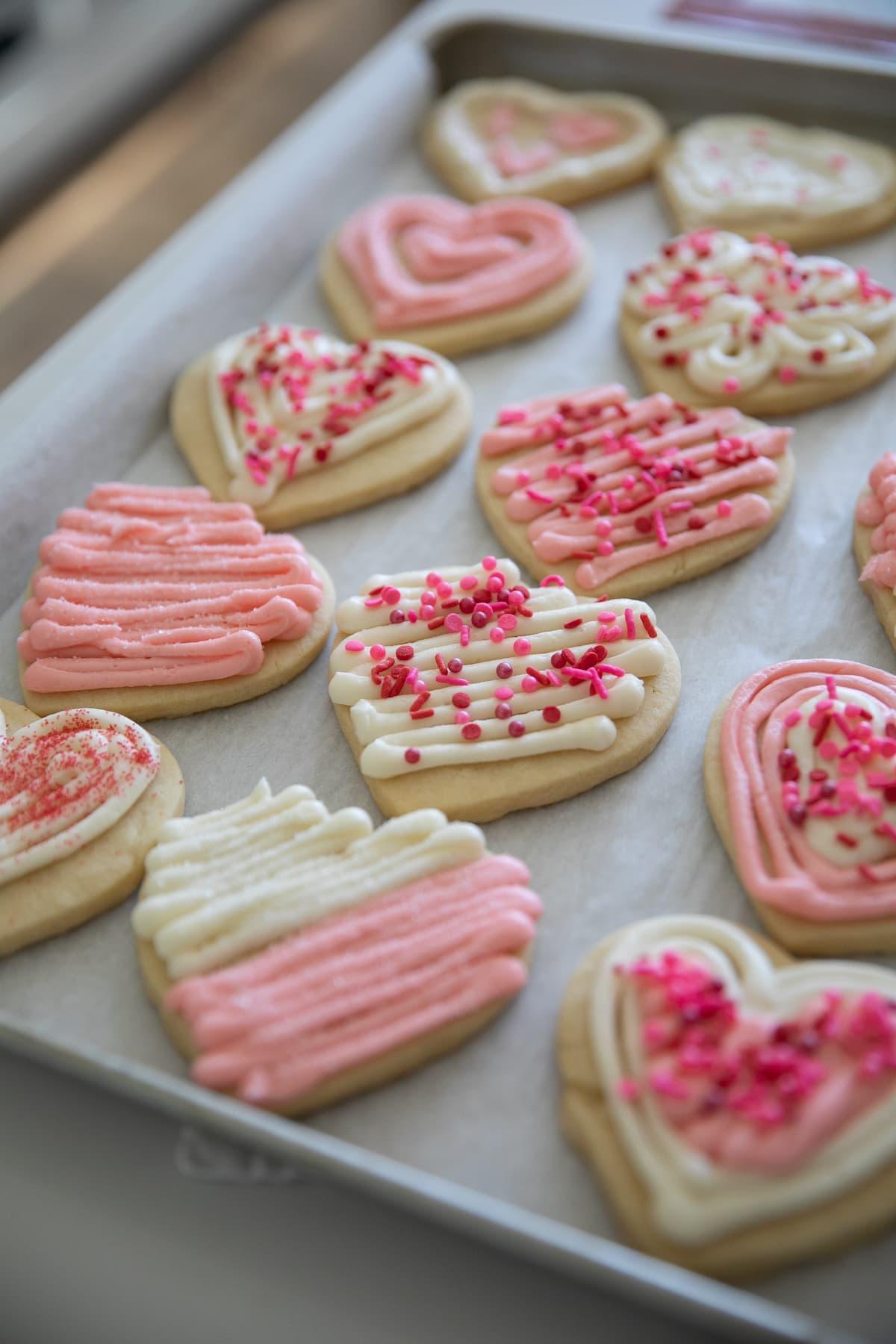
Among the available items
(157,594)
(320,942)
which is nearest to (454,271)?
(157,594)

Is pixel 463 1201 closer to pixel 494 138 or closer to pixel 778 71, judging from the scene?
pixel 494 138

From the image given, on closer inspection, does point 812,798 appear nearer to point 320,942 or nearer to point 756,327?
point 320,942

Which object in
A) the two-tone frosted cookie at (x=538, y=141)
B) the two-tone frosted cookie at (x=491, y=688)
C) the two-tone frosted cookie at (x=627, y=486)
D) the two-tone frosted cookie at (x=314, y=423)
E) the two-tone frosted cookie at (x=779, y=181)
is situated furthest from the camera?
the two-tone frosted cookie at (x=538, y=141)

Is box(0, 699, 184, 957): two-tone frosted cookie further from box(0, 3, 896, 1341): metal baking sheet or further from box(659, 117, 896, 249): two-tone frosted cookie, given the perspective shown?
box(659, 117, 896, 249): two-tone frosted cookie

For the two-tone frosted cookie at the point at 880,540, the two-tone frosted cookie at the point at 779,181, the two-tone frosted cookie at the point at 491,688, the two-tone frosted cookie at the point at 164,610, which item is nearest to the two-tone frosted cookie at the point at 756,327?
the two-tone frosted cookie at the point at 779,181

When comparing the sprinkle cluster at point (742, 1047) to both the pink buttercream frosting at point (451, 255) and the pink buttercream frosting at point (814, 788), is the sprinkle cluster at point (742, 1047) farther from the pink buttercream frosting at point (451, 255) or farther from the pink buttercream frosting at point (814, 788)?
the pink buttercream frosting at point (451, 255)

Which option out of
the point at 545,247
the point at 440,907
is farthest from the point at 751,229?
the point at 440,907

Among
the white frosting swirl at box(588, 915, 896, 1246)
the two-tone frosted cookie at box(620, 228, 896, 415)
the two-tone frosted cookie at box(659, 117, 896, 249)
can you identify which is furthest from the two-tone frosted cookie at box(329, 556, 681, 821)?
the two-tone frosted cookie at box(659, 117, 896, 249)
